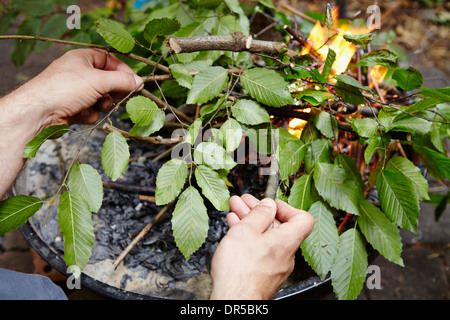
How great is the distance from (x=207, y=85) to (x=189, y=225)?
0.41 metres

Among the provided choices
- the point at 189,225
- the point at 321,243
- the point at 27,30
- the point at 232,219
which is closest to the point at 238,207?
the point at 232,219

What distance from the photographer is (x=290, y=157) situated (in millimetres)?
1000

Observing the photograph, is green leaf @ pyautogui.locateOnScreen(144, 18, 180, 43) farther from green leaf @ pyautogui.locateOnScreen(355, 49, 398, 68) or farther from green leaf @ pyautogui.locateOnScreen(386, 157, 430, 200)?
green leaf @ pyautogui.locateOnScreen(386, 157, 430, 200)

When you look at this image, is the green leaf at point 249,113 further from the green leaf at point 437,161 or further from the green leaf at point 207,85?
the green leaf at point 437,161

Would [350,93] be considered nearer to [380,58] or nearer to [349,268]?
[380,58]

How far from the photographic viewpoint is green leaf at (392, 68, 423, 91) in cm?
92

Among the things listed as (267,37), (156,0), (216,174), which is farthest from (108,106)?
(267,37)

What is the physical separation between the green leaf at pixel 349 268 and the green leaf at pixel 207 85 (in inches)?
23.6

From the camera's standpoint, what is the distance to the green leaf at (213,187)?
908 millimetres

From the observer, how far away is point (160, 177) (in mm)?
894
